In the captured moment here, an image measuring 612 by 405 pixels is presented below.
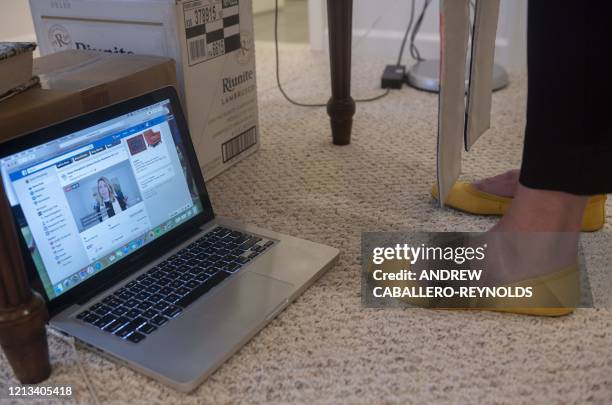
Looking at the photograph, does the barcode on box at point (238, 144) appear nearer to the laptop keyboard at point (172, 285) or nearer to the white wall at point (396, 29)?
the laptop keyboard at point (172, 285)

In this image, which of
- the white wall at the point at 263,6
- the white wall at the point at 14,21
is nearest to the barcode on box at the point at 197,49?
the white wall at the point at 14,21

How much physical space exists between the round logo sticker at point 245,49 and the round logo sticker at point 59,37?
0.29m

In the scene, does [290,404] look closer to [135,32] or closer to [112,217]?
[112,217]

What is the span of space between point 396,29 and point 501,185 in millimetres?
1102

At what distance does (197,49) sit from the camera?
103cm

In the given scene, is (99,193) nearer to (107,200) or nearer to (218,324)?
(107,200)

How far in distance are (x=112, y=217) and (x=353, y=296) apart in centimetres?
31

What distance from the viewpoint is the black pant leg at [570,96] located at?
0.57 m

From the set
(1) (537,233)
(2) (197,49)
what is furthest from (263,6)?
(1) (537,233)

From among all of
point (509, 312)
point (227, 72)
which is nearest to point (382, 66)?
point (227, 72)

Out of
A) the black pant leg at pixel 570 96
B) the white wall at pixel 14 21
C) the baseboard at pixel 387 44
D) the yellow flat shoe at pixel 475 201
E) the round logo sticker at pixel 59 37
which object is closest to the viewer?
the black pant leg at pixel 570 96

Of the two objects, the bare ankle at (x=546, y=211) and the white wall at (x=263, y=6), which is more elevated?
the bare ankle at (x=546, y=211)

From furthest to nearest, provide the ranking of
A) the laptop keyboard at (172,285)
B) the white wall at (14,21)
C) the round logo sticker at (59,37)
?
the white wall at (14,21) < the round logo sticker at (59,37) < the laptop keyboard at (172,285)

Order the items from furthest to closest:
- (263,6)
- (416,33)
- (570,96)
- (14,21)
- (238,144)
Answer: (263,6), (14,21), (416,33), (238,144), (570,96)
